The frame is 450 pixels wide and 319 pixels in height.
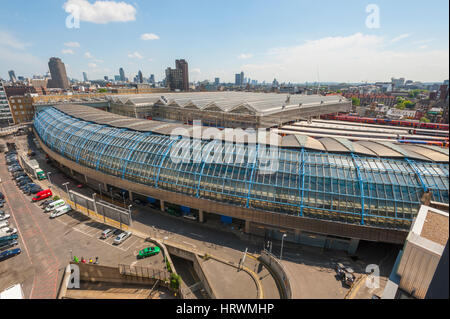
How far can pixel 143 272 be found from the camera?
103 feet

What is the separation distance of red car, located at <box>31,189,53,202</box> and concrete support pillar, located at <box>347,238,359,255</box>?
64.4m

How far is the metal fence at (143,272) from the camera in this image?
3109 centimetres

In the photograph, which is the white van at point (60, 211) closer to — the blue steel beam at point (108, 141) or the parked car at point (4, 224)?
the parked car at point (4, 224)

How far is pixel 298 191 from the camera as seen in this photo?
33.6m

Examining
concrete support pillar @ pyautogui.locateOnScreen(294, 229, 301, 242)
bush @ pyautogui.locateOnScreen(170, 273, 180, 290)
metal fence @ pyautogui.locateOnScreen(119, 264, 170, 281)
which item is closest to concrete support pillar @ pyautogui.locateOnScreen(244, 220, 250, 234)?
concrete support pillar @ pyautogui.locateOnScreen(294, 229, 301, 242)

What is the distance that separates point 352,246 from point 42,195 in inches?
2566

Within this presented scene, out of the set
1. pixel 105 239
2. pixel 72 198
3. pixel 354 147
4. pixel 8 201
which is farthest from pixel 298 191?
pixel 8 201

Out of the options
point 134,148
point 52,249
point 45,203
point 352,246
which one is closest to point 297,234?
point 352,246

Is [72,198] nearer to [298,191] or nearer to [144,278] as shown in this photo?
[144,278]

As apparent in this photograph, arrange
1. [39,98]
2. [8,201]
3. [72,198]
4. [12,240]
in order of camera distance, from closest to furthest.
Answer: [12,240]
[72,198]
[8,201]
[39,98]

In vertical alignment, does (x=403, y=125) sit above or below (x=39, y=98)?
below

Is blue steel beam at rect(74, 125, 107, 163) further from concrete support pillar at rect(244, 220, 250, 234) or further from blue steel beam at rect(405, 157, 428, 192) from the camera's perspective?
blue steel beam at rect(405, 157, 428, 192)

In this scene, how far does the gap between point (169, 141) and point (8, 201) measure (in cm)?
4054

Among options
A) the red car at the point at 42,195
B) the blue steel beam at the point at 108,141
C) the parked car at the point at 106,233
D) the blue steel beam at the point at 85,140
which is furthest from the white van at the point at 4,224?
the parked car at the point at 106,233
